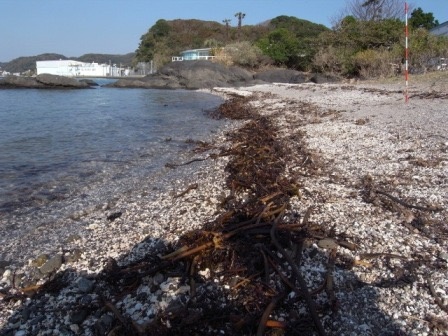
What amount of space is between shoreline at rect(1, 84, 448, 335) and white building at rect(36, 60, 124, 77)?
11741cm

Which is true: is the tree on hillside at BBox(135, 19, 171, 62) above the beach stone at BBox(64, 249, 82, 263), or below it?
above

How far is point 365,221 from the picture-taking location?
120 inches

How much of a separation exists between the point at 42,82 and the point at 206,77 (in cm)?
1874

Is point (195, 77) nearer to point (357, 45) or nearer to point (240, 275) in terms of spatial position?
point (357, 45)

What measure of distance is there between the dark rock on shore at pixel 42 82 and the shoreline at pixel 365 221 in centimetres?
3919

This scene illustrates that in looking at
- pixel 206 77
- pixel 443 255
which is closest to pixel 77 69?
pixel 206 77

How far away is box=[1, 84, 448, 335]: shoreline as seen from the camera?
6.59ft

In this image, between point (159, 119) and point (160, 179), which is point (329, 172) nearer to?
point (160, 179)

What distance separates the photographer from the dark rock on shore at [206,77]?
36.8 meters

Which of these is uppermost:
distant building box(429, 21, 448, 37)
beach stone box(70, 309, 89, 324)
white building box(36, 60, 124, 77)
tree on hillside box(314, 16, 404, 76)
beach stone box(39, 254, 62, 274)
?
white building box(36, 60, 124, 77)

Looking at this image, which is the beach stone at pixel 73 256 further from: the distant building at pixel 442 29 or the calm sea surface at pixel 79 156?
the distant building at pixel 442 29

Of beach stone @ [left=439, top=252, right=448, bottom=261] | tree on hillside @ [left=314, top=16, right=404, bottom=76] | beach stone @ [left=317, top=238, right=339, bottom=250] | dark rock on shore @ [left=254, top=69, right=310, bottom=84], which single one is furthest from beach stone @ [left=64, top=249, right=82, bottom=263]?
dark rock on shore @ [left=254, top=69, right=310, bottom=84]

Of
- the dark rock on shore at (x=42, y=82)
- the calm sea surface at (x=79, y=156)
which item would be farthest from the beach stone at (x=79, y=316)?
the dark rock on shore at (x=42, y=82)

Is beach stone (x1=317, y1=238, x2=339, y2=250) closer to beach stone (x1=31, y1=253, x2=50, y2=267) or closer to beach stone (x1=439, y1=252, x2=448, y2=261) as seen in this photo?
beach stone (x1=439, y1=252, x2=448, y2=261)
